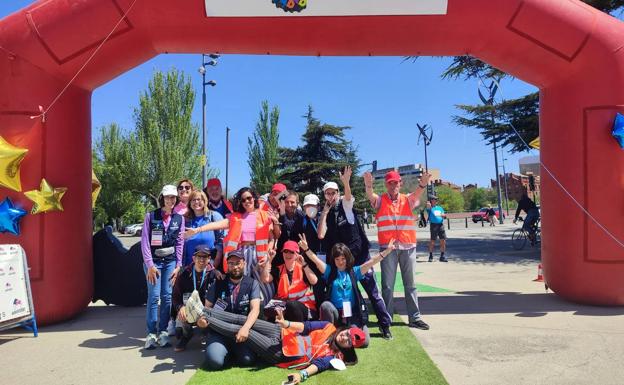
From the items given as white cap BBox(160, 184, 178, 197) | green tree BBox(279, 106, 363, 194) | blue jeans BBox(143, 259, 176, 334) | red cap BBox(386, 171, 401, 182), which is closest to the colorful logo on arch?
red cap BBox(386, 171, 401, 182)

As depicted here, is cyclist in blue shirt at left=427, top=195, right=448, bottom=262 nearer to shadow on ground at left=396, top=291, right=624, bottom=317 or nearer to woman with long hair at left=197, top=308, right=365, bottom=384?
shadow on ground at left=396, top=291, right=624, bottom=317

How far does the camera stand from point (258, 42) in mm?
5750

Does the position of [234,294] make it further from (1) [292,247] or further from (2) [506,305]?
(2) [506,305]

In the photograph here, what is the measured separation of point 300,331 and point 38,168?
12.4 feet

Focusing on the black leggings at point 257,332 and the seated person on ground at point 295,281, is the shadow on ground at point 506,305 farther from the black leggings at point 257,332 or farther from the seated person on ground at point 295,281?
the black leggings at point 257,332

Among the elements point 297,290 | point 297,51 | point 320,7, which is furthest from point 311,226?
point 320,7

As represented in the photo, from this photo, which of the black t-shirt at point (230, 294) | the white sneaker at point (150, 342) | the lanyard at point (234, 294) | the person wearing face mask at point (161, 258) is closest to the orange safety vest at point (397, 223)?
the black t-shirt at point (230, 294)

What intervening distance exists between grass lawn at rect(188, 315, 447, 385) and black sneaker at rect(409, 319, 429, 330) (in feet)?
2.32

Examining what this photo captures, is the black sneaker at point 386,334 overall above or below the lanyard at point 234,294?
below

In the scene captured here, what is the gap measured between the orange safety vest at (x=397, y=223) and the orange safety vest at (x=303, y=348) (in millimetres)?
1644

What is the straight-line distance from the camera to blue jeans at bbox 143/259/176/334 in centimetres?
460

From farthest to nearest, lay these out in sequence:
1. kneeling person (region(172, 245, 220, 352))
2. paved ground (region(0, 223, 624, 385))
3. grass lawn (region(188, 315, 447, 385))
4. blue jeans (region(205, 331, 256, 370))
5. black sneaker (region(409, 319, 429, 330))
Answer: black sneaker (region(409, 319, 429, 330)) → kneeling person (region(172, 245, 220, 352)) → blue jeans (region(205, 331, 256, 370)) → paved ground (region(0, 223, 624, 385)) → grass lawn (region(188, 315, 447, 385))

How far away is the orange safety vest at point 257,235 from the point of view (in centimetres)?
462

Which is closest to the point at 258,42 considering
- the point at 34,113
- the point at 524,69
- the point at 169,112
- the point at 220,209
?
the point at 220,209
